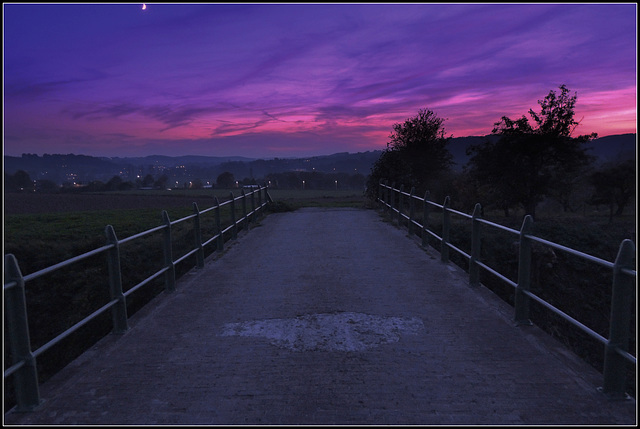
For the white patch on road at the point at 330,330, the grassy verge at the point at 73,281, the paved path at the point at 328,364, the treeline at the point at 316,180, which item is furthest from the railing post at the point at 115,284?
the treeline at the point at 316,180

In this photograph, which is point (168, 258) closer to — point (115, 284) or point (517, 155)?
point (115, 284)

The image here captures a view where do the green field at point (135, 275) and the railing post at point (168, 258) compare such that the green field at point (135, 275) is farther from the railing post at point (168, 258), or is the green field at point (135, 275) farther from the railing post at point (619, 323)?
the railing post at point (619, 323)

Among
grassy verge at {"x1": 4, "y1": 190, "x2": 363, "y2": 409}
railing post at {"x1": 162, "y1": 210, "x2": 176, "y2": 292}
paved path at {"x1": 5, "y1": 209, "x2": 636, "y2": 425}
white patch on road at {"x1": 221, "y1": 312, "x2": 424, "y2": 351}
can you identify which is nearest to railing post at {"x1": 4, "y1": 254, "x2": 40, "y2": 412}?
paved path at {"x1": 5, "y1": 209, "x2": 636, "y2": 425}

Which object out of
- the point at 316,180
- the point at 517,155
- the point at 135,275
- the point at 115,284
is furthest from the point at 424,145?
the point at 316,180

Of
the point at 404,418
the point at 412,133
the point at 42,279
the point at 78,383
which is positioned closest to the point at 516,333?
the point at 404,418

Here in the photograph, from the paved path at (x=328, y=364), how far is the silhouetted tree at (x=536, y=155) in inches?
1117

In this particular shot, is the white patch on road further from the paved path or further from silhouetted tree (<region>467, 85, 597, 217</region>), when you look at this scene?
silhouetted tree (<region>467, 85, 597, 217</region>)

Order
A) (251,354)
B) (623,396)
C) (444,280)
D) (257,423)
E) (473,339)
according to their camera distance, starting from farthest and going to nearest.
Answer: (444,280)
(473,339)
(251,354)
(623,396)
(257,423)

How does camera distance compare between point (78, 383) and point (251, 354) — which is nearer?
point (78, 383)

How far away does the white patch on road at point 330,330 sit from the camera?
494cm

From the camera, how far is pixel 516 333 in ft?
17.0

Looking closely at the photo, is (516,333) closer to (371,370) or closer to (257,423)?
(371,370)

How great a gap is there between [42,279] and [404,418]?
16512 millimetres

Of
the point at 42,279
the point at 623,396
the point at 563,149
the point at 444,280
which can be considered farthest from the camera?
the point at 563,149
